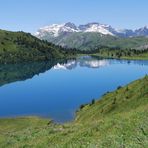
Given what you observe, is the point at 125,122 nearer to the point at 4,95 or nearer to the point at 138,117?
the point at 138,117

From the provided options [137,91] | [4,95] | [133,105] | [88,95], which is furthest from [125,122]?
[4,95]

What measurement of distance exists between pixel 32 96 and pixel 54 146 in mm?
154181

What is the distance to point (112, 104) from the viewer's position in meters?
94.1

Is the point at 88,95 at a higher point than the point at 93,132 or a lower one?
lower

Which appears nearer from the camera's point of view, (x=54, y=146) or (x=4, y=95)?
(x=54, y=146)

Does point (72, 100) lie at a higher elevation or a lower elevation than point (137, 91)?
lower

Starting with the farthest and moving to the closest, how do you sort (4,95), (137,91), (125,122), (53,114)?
(4,95)
(53,114)
(137,91)
(125,122)

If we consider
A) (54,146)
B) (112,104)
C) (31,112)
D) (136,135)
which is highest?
(136,135)

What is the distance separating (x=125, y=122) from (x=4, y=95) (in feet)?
540

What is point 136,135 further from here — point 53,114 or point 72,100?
A: point 72,100

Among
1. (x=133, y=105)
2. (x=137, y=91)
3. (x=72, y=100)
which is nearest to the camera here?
(x=133, y=105)

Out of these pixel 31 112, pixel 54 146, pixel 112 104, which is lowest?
pixel 31 112

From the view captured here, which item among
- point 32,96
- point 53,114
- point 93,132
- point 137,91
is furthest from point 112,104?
point 32,96

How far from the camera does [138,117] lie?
29531mm
